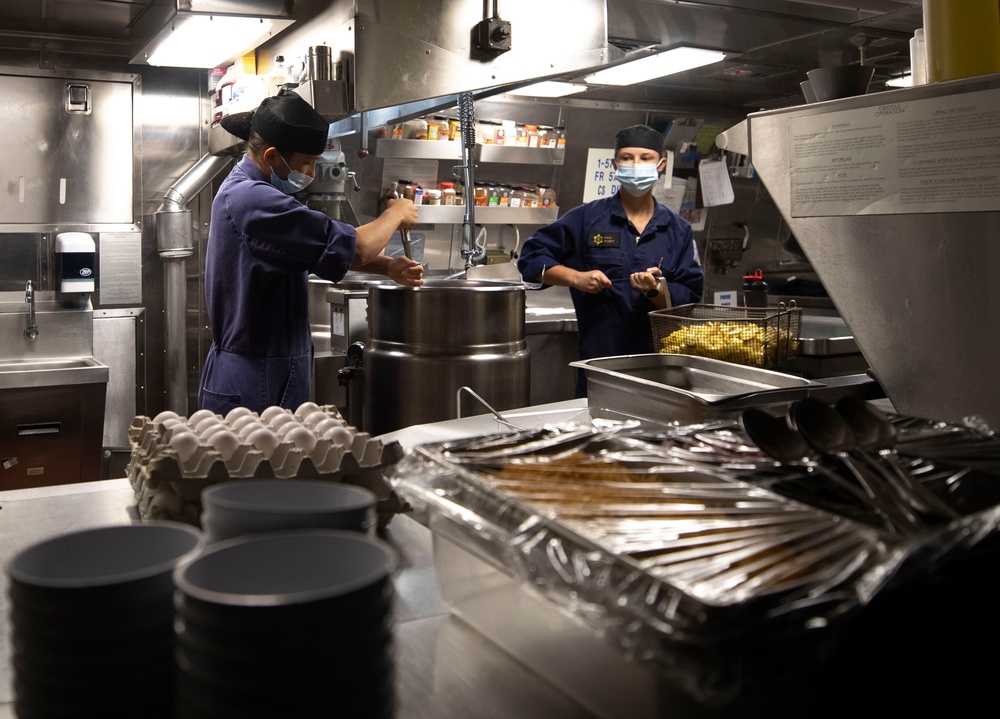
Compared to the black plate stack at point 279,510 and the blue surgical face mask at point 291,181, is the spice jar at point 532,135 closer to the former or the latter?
the blue surgical face mask at point 291,181

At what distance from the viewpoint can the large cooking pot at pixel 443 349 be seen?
9.52 feet

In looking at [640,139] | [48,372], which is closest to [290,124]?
[640,139]

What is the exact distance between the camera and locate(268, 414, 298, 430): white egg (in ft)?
4.99

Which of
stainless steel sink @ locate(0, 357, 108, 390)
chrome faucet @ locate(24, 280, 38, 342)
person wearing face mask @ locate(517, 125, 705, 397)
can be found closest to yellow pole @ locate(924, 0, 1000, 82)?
person wearing face mask @ locate(517, 125, 705, 397)

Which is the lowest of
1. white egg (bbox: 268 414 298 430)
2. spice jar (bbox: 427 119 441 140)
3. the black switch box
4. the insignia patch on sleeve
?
white egg (bbox: 268 414 298 430)

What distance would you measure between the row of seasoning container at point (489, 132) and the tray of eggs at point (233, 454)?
3776mm

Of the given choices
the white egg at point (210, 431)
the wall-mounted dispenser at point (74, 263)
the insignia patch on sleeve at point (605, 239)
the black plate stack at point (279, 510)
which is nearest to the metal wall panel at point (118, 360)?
the wall-mounted dispenser at point (74, 263)

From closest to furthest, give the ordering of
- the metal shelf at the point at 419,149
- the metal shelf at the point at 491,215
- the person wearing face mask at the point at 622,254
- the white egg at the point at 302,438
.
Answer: the white egg at the point at 302,438 < the person wearing face mask at the point at 622,254 < the metal shelf at the point at 419,149 < the metal shelf at the point at 491,215

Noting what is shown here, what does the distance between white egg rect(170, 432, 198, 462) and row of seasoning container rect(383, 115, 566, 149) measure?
3904 mm

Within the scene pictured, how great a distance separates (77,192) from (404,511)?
389cm

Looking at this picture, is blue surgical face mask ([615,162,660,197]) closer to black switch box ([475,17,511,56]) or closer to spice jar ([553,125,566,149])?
black switch box ([475,17,511,56])

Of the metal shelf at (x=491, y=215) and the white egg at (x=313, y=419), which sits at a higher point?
the metal shelf at (x=491, y=215)

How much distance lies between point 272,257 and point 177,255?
7.06ft

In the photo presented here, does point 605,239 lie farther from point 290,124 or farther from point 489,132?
point 489,132
